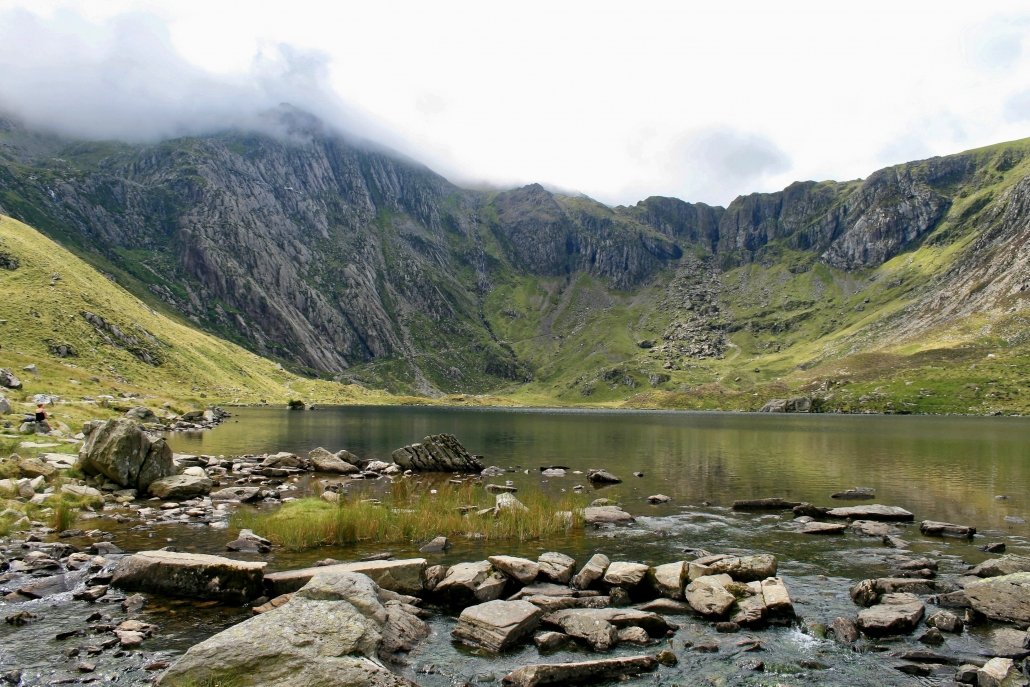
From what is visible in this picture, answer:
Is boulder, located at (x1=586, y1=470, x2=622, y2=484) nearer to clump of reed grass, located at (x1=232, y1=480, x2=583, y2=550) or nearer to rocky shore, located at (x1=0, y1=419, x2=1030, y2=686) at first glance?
clump of reed grass, located at (x1=232, y1=480, x2=583, y2=550)

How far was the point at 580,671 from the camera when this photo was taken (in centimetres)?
1598

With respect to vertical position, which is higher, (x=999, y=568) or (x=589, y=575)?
(x=589, y=575)

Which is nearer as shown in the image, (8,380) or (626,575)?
(626,575)

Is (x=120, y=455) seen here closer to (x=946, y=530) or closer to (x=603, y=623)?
(x=603, y=623)

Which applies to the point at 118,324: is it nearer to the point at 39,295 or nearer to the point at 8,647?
the point at 39,295

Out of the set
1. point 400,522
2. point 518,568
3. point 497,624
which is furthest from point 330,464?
point 497,624

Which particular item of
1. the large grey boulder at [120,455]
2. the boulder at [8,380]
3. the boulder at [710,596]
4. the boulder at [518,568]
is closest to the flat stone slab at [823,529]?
the boulder at [710,596]

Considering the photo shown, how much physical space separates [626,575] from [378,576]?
9566 mm

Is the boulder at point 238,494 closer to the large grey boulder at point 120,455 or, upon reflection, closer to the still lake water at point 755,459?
the large grey boulder at point 120,455

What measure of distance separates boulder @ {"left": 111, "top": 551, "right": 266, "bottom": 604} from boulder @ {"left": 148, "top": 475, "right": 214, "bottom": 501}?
67.2 feet

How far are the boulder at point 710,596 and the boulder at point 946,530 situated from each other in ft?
66.1

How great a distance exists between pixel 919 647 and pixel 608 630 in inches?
384

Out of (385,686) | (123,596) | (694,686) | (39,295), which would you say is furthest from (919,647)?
(39,295)

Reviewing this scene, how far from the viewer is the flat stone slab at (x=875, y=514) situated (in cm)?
3841
